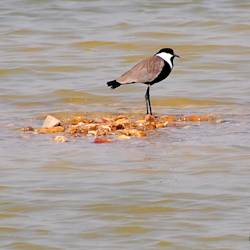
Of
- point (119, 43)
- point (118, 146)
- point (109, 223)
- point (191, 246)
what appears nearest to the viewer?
point (191, 246)

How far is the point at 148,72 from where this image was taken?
38.9 ft

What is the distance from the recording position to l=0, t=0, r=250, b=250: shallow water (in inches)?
289

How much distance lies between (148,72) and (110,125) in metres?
1.45

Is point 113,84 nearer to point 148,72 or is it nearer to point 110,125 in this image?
point 148,72

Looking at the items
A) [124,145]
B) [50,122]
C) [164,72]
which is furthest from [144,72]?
[124,145]

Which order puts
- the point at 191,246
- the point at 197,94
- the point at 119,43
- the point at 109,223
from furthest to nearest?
the point at 119,43 < the point at 197,94 < the point at 109,223 < the point at 191,246

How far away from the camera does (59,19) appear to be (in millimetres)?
17969

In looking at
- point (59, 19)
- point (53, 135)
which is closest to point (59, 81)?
point (53, 135)

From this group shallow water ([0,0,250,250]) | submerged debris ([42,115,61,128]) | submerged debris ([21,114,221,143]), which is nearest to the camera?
shallow water ([0,0,250,250])

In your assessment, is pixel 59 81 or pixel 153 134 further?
pixel 59 81

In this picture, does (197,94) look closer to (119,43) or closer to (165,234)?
(119,43)

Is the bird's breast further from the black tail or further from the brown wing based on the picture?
the black tail

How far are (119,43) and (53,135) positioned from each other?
18.7ft

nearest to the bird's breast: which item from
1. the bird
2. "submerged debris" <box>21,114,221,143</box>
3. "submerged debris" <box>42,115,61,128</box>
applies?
the bird
